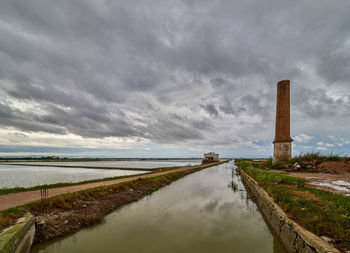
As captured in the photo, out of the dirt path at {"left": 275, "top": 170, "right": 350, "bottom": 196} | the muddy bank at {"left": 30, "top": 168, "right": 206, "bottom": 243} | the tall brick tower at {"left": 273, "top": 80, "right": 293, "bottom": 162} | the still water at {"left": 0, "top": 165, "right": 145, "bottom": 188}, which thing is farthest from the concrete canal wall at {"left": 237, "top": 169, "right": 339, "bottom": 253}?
the still water at {"left": 0, "top": 165, "right": 145, "bottom": 188}

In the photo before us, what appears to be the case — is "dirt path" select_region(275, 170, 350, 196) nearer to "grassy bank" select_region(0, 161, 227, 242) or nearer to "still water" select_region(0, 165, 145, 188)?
"grassy bank" select_region(0, 161, 227, 242)

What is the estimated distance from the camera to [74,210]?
9.27 m

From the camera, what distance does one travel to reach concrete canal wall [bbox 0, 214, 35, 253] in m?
4.80

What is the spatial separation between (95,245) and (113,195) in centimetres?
666

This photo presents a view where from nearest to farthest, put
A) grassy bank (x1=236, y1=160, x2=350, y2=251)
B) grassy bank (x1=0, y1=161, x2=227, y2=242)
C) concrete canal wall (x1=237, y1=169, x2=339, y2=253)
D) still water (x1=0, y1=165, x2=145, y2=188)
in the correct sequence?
concrete canal wall (x1=237, y1=169, x2=339, y2=253)
grassy bank (x1=236, y1=160, x2=350, y2=251)
grassy bank (x1=0, y1=161, x2=227, y2=242)
still water (x1=0, y1=165, x2=145, y2=188)

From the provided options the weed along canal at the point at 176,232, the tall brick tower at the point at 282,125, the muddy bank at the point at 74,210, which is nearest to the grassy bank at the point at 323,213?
the weed along canal at the point at 176,232

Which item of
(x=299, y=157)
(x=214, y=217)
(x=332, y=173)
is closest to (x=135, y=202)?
(x=214, y=217)

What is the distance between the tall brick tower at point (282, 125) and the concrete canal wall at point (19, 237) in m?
29.5

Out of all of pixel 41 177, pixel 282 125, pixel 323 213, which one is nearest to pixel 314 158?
pixel 282 125

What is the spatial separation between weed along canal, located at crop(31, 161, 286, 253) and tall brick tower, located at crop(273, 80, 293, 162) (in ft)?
59.6

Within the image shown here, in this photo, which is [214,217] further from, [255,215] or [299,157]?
[299,157]

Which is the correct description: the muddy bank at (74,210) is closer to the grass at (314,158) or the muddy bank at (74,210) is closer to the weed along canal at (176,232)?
the weed along canal at (176,232)

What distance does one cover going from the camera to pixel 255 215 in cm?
1011

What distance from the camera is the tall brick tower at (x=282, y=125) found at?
83.2 feet
